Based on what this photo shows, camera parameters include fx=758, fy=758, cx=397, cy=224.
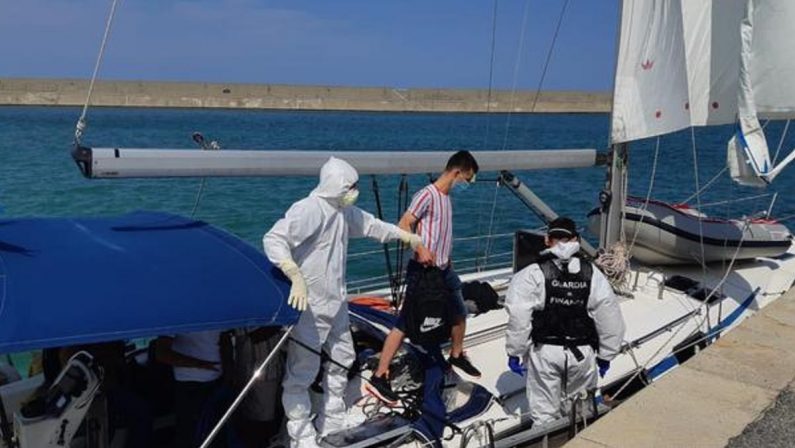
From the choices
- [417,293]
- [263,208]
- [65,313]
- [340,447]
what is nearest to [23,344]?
[65,313]

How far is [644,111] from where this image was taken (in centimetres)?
801

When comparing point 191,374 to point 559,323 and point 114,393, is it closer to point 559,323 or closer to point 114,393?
point 114,393

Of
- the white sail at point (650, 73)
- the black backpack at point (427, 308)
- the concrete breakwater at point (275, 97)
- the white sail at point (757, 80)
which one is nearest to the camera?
the black backpack at point (427, 308)

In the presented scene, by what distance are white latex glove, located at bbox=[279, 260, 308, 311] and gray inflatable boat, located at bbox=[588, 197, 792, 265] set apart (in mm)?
5431

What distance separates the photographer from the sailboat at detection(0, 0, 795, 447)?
4.64 meters

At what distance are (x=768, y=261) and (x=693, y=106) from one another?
275 cm

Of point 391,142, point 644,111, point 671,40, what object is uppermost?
point 671,40

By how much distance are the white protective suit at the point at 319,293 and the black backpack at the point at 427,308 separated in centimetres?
62

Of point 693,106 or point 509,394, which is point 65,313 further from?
point 693,106

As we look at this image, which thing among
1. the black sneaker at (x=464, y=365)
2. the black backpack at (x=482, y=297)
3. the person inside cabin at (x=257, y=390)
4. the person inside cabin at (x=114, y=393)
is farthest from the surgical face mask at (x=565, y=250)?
the person inside cabin at (x=114, y=393)

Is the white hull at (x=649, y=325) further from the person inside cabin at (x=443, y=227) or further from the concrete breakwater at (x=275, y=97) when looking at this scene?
the concrete breakwater at (x=275, y=97)

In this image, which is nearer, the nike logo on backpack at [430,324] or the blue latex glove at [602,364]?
the blue latex glove at [602,364]

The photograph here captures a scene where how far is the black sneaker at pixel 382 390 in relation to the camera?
4863mm

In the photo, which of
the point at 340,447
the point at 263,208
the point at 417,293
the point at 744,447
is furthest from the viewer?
the point at 263,208
